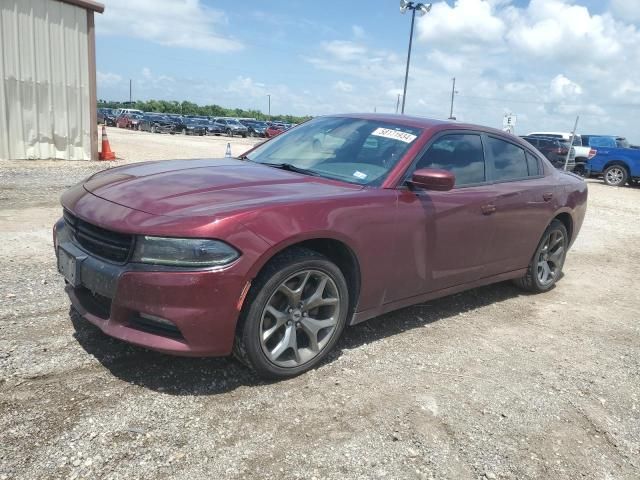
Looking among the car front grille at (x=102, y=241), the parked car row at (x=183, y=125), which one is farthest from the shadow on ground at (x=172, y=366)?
the parked car row at (x=183, y=125)

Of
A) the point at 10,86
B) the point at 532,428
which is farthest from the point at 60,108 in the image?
the point at 532,428

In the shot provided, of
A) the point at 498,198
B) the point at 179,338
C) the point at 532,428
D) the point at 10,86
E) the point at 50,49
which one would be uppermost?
the point at 50,49

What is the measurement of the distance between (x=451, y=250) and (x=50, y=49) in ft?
37.4

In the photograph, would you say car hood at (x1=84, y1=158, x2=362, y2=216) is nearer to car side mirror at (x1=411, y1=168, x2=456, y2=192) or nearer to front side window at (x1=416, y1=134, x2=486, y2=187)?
car side mirror at (x1=411, y1=168, x2=456, y2=192)

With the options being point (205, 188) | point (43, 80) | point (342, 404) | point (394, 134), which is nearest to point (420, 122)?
point (394, 134)

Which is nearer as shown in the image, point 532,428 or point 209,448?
point 209,448

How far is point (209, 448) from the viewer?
2.55m

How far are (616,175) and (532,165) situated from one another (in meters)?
16.2

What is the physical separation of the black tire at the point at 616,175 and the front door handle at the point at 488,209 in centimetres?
1705

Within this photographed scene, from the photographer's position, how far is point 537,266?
5340mm

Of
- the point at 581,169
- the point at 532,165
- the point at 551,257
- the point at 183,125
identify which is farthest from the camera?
the point at 183,125

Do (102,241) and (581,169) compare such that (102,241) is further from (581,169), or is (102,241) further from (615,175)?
(581,169)

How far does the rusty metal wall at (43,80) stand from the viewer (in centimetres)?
1143

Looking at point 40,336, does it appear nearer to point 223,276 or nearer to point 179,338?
point 179,338
